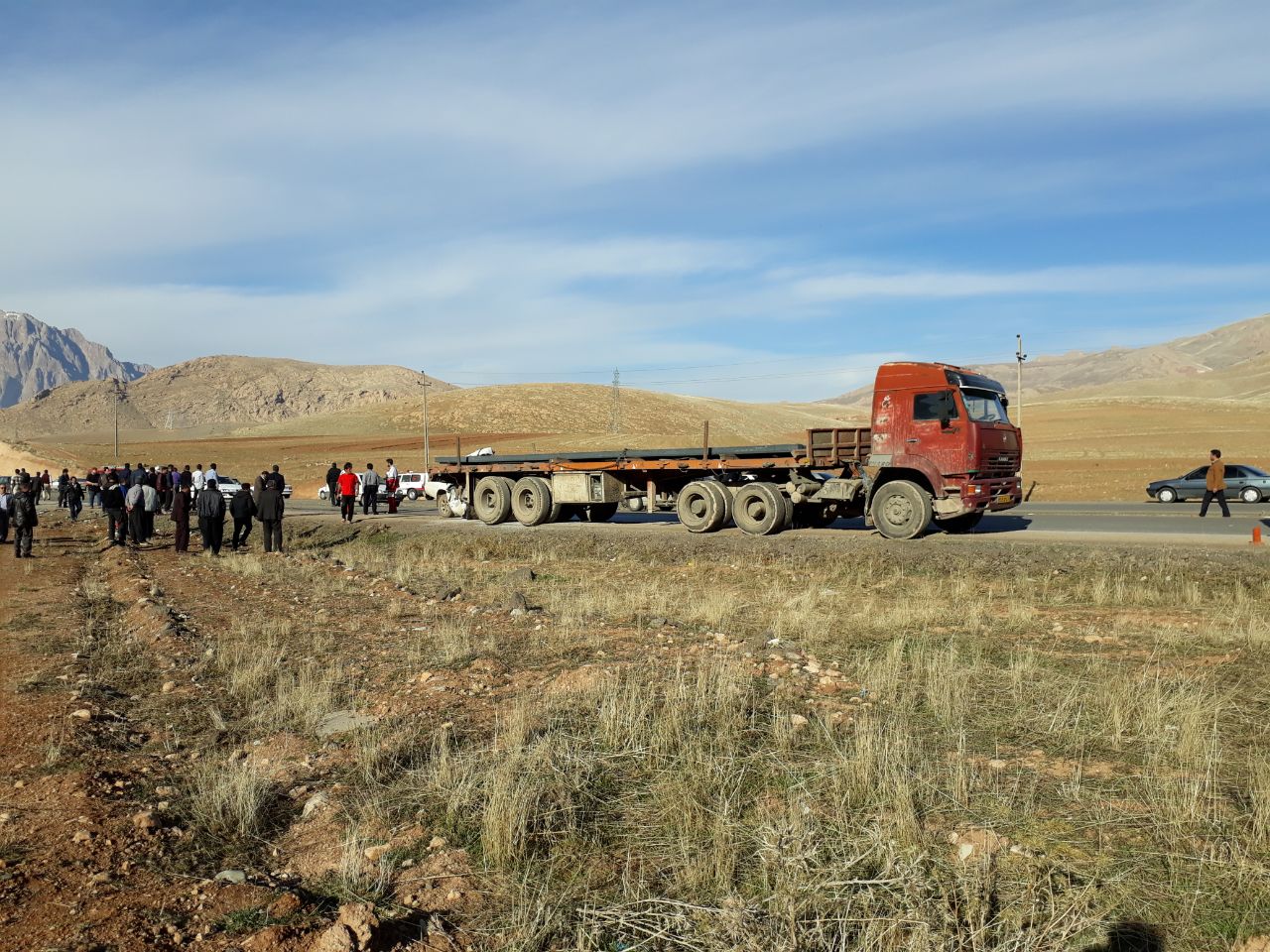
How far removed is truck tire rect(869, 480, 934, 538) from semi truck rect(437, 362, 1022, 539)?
0.07 feet

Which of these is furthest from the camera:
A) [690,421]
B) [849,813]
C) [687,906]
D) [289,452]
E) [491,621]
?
[690,421]

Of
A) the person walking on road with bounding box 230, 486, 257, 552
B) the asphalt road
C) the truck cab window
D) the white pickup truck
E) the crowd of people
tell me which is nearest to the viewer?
the truck cab window

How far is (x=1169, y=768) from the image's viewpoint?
5570mm

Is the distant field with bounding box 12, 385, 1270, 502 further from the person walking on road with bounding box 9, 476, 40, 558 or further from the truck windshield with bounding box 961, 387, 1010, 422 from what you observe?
the person walking on road with bounding box 9, 476, 40, 558

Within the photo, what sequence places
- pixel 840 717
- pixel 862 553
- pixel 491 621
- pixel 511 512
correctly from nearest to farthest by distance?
1. pixel 840 717
2. pixel 491 621
3. pixel 862 553
4. pixel 511 512

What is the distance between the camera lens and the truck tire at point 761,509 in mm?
18422

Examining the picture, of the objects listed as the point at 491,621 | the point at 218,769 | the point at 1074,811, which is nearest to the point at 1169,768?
the point at 1074,811

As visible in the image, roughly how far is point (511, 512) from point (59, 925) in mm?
19769

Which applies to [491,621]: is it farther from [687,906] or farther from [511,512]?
[511,512]

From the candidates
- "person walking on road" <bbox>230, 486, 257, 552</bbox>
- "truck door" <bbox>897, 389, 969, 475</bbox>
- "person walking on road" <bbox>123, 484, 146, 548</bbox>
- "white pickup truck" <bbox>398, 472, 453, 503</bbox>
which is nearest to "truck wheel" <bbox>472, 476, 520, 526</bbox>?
"person walking on road" <bbox>230, 486, 257, 552</bbox>

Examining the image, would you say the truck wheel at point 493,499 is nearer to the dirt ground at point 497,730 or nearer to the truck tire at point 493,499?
the truck tire at point 493,499

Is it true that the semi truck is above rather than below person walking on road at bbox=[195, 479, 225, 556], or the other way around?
above

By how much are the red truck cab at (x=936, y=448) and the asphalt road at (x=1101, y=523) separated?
4.48 feet

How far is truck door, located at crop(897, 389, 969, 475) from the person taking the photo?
16500mm
